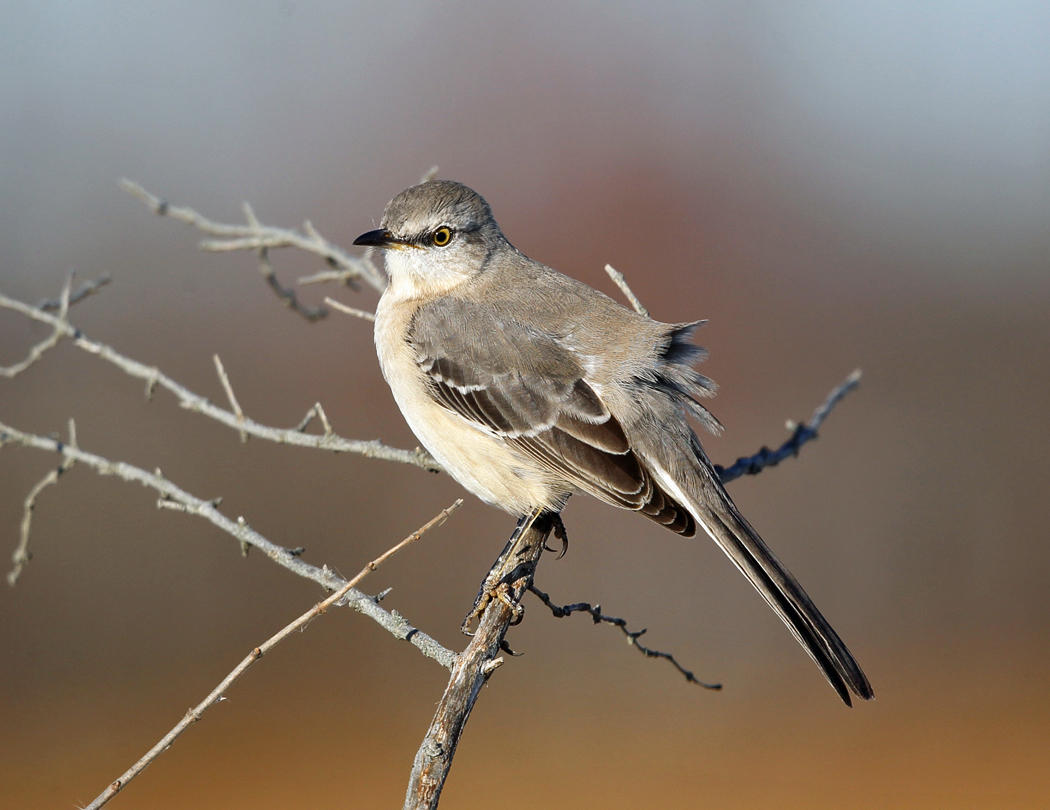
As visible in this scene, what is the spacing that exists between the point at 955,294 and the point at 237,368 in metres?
11.4

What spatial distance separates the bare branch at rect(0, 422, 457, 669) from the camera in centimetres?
350

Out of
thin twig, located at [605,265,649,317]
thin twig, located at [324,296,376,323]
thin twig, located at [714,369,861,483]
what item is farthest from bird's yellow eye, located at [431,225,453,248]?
thin twig, located at [714,369,861,483]

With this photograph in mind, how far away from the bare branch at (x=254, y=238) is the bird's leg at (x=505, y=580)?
1714mm

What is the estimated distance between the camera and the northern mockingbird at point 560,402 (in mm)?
4254

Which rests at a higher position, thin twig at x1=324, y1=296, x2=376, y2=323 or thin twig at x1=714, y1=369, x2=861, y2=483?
thin twig at x1=714, y1=369, x2=861, y2=483

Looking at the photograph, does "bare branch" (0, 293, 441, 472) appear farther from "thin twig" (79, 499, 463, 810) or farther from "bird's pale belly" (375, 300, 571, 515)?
"thin twig" (79, 499, 463, 810)

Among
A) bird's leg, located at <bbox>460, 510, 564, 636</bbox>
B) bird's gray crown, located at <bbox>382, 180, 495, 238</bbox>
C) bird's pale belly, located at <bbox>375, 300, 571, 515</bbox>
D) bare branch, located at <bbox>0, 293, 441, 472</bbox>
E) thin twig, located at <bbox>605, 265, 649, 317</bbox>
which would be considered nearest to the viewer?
bird's leg, located at <bbox>460, 510, 564, 636</bbox>

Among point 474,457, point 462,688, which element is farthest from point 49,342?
point 462,688

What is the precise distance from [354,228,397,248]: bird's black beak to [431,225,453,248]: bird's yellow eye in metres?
0.22

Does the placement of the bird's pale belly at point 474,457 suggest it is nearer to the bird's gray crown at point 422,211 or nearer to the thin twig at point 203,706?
the bird's gray crown at point 422,211

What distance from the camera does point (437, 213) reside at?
5191 millimetres

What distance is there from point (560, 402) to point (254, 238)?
213 cm

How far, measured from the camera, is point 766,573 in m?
4.08

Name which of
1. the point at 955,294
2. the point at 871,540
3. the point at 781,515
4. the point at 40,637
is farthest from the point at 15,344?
the point at 955,294
